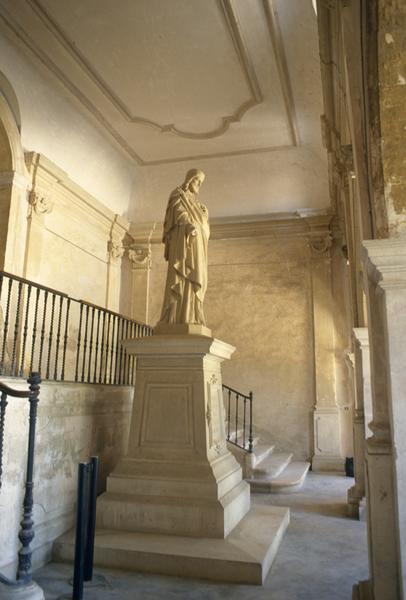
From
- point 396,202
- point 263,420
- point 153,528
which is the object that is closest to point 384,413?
point 396,202

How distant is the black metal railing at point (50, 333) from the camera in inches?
176

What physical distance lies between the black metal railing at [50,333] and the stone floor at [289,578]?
1633mm

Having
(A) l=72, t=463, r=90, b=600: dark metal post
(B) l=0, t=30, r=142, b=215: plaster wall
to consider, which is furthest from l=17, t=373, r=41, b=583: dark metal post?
(B) l=0, t=30, r=142, b=215: plaster wall

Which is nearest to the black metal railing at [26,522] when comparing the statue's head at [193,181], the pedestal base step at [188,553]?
the pedestal base step at [188,553]

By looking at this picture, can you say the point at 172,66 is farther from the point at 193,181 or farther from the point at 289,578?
the point at 289,578

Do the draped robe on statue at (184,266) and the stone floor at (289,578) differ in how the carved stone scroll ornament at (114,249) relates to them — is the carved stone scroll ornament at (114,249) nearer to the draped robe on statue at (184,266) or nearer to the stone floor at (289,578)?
the draped robe on statue at (184,266)


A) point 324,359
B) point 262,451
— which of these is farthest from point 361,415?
point 324,359

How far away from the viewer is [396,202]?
306 cm

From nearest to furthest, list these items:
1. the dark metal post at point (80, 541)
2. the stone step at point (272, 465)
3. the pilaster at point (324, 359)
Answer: the dark metal post at point (80, 541), the stone step at point (272, 465), the pilaster at point (324, 359)

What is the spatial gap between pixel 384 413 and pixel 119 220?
29.9 feet

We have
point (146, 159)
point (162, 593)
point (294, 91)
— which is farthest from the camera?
point (146, 159)

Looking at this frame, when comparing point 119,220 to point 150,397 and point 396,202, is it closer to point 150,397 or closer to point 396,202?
point 150,397

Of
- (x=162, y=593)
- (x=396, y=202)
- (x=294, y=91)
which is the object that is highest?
(x=294, y=91)

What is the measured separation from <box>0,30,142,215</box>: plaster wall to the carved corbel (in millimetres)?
992
